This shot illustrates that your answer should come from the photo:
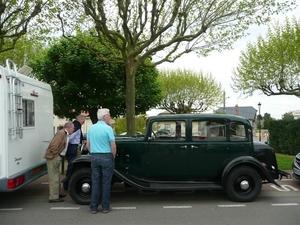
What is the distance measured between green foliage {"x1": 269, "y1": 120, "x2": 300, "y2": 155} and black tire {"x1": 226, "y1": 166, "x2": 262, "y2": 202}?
1130cm

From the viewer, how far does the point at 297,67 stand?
789 inches

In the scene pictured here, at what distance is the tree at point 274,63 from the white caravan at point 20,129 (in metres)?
15.5

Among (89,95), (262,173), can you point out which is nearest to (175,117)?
(262,173)

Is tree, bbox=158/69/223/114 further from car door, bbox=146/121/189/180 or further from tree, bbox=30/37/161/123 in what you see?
car door, bbox=146/121/189/180

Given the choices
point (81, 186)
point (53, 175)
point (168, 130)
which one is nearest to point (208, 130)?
point (168, 130)

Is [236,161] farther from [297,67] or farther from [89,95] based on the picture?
[297,67]

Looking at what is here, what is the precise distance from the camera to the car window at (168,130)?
23.7 feet

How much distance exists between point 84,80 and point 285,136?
1083 cm

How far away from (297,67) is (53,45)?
13.5m

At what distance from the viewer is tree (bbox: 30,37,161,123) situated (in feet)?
49.7

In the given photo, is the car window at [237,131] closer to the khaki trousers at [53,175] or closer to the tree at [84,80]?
the khaki trousers at [53,175]

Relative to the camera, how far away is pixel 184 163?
7160mm

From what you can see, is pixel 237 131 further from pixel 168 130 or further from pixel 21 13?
pixel 21 13

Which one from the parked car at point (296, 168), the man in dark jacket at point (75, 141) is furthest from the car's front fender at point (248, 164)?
the man in dark jacket at point (75, 141)
